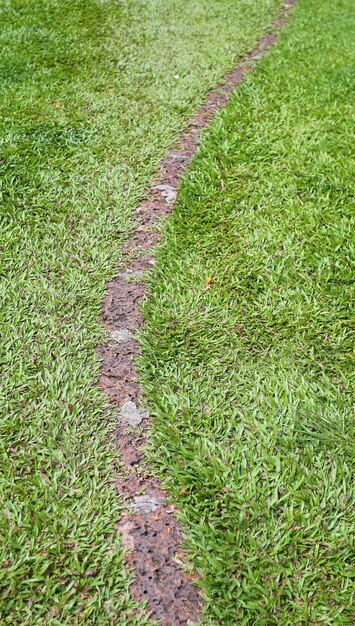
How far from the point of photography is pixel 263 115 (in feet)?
15.1

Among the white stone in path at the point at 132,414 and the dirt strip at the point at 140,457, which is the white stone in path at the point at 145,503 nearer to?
the dirt strip at the point at 140,457

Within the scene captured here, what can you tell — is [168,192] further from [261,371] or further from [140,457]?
[140,457]

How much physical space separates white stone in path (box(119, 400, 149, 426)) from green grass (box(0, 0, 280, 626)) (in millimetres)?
95

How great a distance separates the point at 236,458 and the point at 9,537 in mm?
880

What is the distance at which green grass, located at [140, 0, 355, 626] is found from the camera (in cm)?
179

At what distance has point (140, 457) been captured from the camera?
213 cm

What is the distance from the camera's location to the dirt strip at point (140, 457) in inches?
68.7

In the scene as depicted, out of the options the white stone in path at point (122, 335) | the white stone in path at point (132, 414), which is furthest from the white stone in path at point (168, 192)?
the white stone in path at point (132, 414)

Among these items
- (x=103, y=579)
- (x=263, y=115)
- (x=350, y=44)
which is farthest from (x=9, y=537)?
(x=350, y=44)

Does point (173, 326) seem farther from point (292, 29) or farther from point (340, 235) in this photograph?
point (292, 29)

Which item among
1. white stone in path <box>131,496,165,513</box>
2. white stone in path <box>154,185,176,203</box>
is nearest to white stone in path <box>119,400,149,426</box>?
white stone in path <box>131,496,165,513</box>

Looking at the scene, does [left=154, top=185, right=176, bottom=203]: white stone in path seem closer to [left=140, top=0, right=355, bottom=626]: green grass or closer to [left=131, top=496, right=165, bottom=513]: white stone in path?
[left=140, top=0, right=355, bottom=626]: green grass

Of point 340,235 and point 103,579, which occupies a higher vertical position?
point 340,235

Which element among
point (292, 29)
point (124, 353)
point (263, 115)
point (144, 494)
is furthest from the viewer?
point (292, 29)
